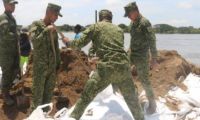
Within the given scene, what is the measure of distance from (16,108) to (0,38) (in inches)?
47.7

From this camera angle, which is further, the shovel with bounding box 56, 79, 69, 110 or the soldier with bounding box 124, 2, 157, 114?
the shovel with bounding box 56, 79, 69, 110

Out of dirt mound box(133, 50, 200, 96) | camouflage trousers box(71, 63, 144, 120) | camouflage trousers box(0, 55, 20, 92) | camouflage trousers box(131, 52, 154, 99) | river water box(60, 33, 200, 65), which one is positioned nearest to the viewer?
camouflage trousers box(71, 63, 144, 120)

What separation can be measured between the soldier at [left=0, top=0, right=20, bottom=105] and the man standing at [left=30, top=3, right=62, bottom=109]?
993 mm

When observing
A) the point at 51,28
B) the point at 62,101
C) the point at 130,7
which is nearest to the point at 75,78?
the point at 62,101

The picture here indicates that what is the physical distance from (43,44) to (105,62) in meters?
1.01

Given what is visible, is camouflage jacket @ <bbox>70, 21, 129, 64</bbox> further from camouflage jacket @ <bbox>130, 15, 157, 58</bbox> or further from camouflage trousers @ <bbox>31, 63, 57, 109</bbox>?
camouflage jacket @ <bbox>130, 15, 157, 58</bbox>

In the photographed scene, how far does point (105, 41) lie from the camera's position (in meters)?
7.14

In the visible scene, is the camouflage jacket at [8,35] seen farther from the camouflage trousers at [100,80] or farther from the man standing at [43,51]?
the camouflage trousers at [100,80]

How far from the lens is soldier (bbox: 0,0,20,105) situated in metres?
8.37

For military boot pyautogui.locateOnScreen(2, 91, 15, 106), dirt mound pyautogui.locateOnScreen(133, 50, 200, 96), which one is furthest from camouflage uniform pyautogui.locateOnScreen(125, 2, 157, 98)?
military boot pyautogui.locateOnScreen(2, 91, 15, 106)

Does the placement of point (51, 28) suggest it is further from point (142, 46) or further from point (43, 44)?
point (142, 46)

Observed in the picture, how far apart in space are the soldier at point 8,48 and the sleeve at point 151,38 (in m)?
2.19

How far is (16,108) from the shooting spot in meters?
8.61

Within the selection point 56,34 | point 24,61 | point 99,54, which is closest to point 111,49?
point 99,54
